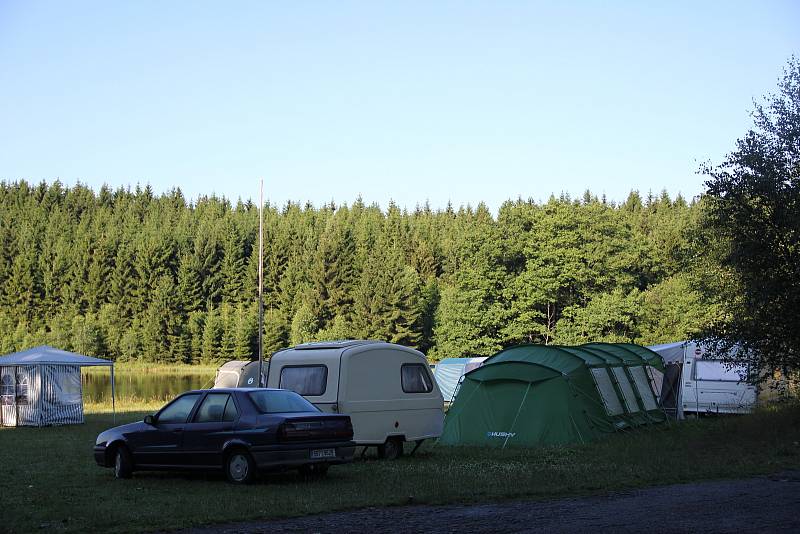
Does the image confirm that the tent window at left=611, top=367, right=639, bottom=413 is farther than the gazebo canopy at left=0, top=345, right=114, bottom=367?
No

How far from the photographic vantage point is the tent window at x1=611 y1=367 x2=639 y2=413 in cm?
2248

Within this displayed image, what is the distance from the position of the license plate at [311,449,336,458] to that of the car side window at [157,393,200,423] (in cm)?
220

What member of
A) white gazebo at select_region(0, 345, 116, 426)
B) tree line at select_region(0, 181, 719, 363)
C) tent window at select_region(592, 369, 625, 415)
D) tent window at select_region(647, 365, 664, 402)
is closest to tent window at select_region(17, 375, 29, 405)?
white gazebo at select_region(0, 345, 116, 426)

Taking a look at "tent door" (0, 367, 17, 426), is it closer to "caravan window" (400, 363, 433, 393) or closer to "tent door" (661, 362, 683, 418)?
"caravan window" (400, 363, 433, 393)

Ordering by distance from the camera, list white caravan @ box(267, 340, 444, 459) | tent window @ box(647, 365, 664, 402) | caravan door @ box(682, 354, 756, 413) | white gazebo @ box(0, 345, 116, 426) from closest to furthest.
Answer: white caravan @ box(267, 340, 444, 459) → caravan door @ box(682, 354, 756, 413) → tent window @ box(647, 365, 664, 402) → white gazebo @ box(0, 345, 116, 426)

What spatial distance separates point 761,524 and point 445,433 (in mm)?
12262

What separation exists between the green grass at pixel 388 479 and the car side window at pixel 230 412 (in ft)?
3.07

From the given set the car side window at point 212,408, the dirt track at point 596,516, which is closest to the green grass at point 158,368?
the car side window at point 212,408

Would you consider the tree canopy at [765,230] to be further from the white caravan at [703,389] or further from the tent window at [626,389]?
the white caravan at [703,389]

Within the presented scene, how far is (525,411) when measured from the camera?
19969 mm

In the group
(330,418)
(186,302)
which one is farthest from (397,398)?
(186,302)

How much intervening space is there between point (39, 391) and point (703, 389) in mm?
20795

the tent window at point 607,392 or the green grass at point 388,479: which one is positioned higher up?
the tent window at point 607,392

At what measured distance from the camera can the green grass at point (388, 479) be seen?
33.9ft
